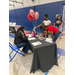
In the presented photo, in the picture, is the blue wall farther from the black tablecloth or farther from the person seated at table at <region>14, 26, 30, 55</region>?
the black tablecloth

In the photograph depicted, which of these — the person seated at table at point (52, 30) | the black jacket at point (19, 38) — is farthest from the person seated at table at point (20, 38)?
the person seated at table at point (52, 30)

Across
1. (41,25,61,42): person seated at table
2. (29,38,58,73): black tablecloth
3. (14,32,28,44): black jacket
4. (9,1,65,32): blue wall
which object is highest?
(9,1,65,32): blue wall

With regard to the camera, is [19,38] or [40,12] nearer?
[19,38]

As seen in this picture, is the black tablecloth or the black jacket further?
the black jacket

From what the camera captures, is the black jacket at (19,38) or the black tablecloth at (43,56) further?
the black jacket at (19,38)

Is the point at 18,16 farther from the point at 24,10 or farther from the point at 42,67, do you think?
the point at 42,67

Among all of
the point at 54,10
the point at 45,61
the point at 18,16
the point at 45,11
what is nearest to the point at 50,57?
the point at 45,61

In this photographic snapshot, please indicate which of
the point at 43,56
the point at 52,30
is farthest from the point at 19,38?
the point at 52,30

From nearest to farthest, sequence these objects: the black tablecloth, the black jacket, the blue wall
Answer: the black tablecloth < the black jacket < the blue wall

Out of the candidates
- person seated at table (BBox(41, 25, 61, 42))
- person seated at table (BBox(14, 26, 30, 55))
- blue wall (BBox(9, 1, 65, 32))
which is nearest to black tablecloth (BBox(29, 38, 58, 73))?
person seated at table (BBox(41, 25, 61, 42))

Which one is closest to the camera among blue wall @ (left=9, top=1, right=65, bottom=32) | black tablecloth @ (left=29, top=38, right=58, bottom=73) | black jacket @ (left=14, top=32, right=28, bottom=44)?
black tablecloth @ (left=29, top=38, right=58, bottom=73)

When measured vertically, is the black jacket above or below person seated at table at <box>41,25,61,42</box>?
below

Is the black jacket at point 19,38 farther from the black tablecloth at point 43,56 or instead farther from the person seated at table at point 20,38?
the black tablecloth at point 43,56

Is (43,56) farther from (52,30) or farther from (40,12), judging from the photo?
(40,12)
